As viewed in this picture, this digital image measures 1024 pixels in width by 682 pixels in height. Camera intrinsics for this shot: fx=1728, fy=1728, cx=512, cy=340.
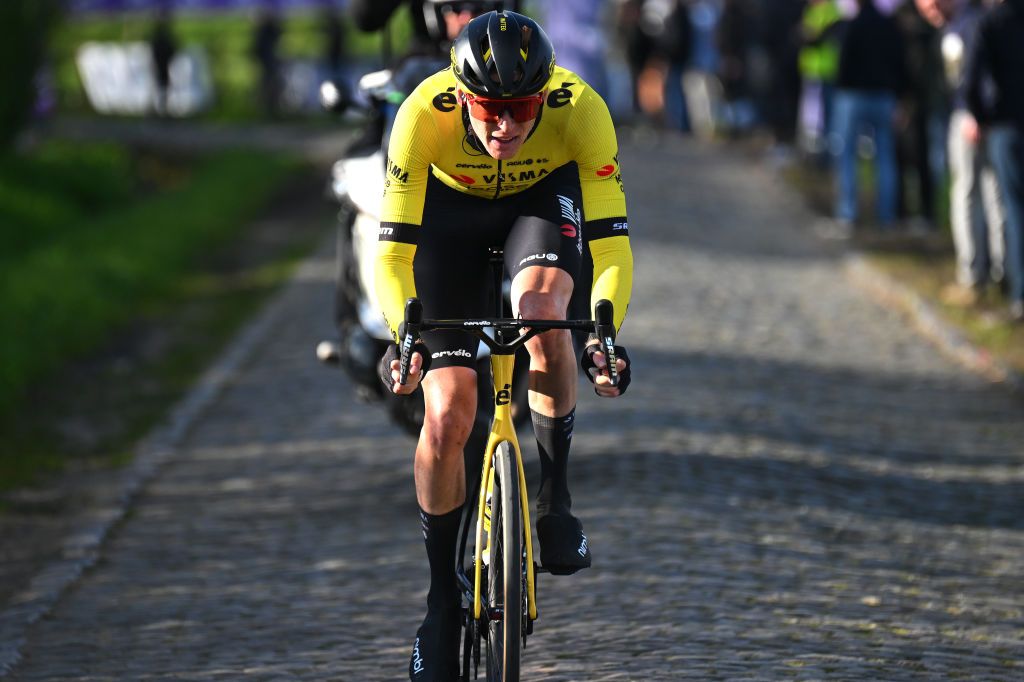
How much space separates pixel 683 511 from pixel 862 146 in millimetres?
15646

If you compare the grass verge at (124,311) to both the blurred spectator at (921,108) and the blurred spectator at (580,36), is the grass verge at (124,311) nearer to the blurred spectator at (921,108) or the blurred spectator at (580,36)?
the blurred spectator at (580,36)

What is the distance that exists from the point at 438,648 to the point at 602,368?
42.2 inches

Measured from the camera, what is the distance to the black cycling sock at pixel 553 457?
5.53 m

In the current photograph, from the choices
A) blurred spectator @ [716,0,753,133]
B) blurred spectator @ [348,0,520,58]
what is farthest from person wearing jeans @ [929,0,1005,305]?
blurred spectator @ [716,0,753,133]

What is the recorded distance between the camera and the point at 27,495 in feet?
29.6

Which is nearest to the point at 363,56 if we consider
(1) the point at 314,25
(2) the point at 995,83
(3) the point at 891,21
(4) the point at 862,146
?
(1) the point at 314,25

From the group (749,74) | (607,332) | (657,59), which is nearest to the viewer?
(607,332)

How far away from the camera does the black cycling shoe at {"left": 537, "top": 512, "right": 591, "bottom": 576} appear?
538 centimetres

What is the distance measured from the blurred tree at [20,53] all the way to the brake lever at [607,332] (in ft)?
56.6

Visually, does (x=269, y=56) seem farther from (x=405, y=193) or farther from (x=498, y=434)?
(x=498, y=434)

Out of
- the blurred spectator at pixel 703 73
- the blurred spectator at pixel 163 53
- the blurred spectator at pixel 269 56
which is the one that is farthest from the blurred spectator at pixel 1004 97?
the blurred spectator at pixel 163 53

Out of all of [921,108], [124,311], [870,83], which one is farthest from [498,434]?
[921,108]

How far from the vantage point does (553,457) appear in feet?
18.2

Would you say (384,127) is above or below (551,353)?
above
